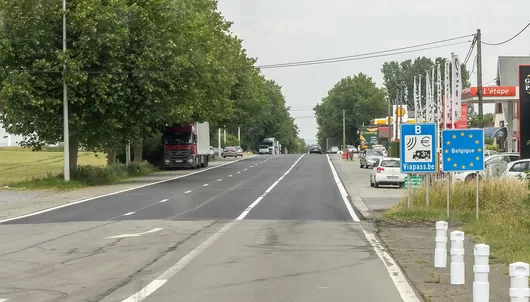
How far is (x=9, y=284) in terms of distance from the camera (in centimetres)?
1093

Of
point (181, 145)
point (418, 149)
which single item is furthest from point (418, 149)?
point (181, 145)

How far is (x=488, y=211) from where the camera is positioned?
801 inches

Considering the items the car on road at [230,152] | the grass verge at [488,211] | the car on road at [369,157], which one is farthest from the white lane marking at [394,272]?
the car on road at [230,152]

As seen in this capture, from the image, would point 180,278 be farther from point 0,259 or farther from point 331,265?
point 0,259

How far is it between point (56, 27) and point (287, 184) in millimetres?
13623

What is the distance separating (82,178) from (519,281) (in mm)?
35249

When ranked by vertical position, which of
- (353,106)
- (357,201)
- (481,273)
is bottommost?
(357,201)

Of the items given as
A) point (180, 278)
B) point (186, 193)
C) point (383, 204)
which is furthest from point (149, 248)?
point (186, 193)

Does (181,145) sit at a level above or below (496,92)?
below

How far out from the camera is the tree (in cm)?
15112

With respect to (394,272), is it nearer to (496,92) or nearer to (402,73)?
(496,92)

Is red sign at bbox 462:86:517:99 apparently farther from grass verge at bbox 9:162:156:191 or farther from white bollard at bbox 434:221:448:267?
white bollard at bbox 434:221:448:267

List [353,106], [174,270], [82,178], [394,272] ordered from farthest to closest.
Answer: [353,106], [82,178], [174,270], [394,272]

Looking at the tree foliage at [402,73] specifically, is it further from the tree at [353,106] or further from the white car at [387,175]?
the white car at [387,175]
